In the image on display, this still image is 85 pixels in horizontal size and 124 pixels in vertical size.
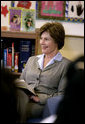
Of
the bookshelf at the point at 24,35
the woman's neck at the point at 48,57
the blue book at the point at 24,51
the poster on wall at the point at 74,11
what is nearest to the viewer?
the woman's neck at the point at 48,57

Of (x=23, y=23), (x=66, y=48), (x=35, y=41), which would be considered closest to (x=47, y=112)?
(x=35, y=41)

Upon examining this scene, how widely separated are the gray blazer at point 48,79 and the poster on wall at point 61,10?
940 millimetres

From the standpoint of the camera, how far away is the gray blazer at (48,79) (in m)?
1.73

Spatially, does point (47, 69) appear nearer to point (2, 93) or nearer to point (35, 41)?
point (35, 41)

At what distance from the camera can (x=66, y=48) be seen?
261cm

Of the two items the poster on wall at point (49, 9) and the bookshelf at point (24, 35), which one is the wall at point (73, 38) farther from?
the bookshelf at point (24, 35)

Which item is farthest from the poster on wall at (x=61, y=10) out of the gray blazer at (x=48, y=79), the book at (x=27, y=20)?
the gray blazer at (x=48, y=79)

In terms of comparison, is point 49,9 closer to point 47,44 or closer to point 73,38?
point 73,38

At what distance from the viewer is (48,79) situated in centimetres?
175

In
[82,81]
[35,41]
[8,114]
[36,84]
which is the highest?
[35,41]

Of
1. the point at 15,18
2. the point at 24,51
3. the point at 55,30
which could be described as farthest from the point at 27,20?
the point at 55,30

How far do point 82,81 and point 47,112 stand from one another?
0.31 m

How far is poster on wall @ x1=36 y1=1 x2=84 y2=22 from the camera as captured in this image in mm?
2523

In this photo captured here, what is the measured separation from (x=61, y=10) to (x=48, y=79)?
3.82 ft
